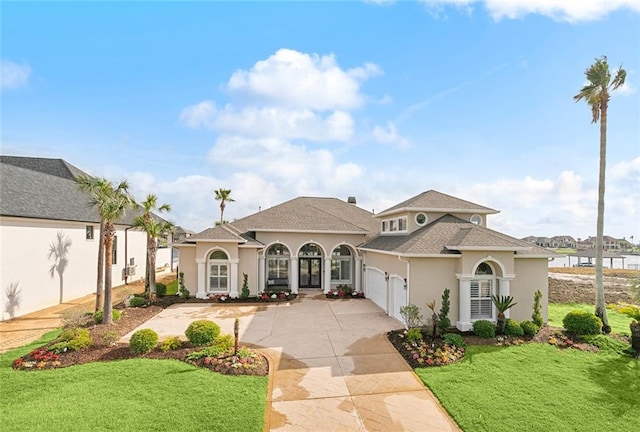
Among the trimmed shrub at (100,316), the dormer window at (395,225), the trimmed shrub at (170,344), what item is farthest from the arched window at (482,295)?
the trimmed shrub at (100,316)

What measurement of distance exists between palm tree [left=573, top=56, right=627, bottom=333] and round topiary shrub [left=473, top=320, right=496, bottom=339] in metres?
6.99

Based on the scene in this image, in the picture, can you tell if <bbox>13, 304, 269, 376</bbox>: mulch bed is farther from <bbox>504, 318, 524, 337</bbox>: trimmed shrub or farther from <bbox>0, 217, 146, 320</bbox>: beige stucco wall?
<bbox>504, 318, 524, 337</bbox>: trimmed shrub

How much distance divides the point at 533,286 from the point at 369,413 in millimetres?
12029

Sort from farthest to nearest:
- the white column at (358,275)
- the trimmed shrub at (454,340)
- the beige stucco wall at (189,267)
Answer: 1. the white column at (358,275)
2. the beige stucco wall at (189,267)
3. the trimmed shrub at (454,340)

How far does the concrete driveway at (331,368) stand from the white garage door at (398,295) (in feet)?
1.62

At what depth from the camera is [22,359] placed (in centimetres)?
1077

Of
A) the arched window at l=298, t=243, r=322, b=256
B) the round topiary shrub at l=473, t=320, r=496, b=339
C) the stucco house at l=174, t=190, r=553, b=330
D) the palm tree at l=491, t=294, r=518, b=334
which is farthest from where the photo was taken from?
the arched window at l=298, t=243, r=322, b=256

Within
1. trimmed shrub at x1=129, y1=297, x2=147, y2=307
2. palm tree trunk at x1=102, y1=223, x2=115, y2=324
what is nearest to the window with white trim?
trimmed shrub at x1=129, y1=297, x2=147, y2=307

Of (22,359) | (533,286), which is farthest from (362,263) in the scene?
(22,359)

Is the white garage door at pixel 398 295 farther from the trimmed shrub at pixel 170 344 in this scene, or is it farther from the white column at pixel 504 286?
the trimmed shrub at pixel 170 344

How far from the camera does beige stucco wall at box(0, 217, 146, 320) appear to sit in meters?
16.0

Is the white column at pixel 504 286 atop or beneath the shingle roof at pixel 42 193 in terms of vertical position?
beneath

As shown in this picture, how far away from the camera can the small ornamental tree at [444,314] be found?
1389cm

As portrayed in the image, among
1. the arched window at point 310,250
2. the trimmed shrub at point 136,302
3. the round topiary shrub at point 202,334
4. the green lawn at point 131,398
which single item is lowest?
the green lawn at point 131,398
